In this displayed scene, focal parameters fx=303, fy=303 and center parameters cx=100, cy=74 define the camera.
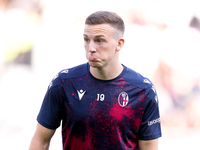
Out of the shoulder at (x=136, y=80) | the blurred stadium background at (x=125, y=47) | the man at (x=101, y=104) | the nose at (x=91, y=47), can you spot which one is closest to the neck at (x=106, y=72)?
the man at (x=101, y=104)

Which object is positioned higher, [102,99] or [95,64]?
[95,64]

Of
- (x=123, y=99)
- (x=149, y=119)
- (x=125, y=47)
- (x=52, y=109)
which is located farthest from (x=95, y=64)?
(x=125, y=47)

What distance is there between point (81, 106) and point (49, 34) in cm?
403

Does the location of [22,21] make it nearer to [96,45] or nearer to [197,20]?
[197,20]

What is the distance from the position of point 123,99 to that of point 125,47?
377 cm

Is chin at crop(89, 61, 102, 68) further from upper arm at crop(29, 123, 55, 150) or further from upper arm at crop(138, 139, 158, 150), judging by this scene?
upper arm at crop(138, 139, 158, 150)

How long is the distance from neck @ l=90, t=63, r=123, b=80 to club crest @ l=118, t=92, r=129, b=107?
0.61 ft

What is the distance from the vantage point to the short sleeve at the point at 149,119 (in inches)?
112

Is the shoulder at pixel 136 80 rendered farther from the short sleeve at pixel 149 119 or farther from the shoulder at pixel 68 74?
the shoulder at pixel 68 74

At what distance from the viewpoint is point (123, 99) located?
110 inches

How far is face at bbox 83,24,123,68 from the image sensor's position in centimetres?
267

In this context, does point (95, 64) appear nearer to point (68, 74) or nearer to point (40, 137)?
point (68, 74)

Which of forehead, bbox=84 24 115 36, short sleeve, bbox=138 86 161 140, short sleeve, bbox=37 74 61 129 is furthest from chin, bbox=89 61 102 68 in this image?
short sleeve, bbox=138 86 161 140

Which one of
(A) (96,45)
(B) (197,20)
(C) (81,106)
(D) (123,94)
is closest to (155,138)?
(D) (123,94)
